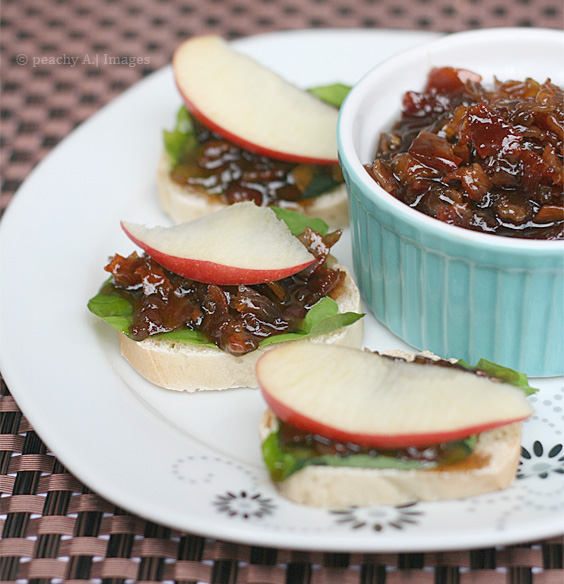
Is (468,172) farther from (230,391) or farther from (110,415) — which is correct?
(110,415)

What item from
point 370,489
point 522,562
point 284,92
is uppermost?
point 284,92

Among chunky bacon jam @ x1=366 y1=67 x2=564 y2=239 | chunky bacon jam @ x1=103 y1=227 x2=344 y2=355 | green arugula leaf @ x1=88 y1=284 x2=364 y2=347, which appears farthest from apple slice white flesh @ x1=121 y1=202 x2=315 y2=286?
chunky bacon jam @ x1=366 y1=67 x2=564 y2=239

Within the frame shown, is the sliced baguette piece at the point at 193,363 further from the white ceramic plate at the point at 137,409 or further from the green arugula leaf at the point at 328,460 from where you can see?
the green arugula leaf at the point at 328,460

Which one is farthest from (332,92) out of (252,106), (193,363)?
(193,363)

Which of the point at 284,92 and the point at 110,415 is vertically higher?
the point at 284,92

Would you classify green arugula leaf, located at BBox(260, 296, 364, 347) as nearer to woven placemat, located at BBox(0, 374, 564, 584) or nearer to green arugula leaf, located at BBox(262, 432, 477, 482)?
green arugula leaf, located at BBox(262, 432, 477, 482)

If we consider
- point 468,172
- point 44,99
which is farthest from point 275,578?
point 44,99
